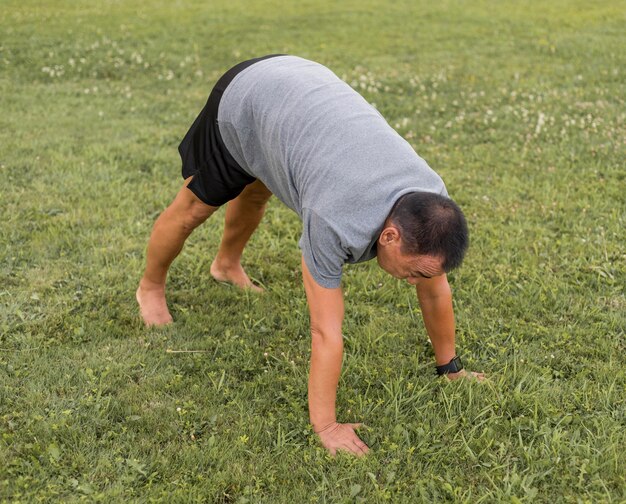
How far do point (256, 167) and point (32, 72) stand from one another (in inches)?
269

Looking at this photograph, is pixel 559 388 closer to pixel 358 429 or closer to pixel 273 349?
pixel 358 429

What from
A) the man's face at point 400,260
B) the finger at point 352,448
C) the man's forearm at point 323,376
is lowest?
the finger at point 352,448

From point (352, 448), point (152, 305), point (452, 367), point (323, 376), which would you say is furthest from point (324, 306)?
point (152, 305)

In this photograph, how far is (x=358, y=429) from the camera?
125 inches

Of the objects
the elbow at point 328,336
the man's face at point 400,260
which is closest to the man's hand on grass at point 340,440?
the elbow at point 328,336

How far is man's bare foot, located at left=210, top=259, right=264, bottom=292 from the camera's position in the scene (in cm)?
438

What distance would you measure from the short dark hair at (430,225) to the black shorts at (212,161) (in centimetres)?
111

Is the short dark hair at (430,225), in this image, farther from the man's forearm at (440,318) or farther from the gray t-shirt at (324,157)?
the man's forearm at (440,318)

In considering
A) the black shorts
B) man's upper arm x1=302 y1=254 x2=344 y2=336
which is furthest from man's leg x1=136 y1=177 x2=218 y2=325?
man's upper arm x1=302 y1=254 x2=344 y2=336

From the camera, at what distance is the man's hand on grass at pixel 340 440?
120 inches

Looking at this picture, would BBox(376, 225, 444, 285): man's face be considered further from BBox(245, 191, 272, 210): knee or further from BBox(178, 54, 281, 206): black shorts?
BBox(245, 191, 272, 210): knee

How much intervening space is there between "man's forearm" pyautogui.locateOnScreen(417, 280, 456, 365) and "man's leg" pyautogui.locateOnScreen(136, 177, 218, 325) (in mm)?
1179

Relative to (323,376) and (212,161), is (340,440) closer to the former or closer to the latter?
(323,376)

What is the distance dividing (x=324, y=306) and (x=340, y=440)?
0.66 m
